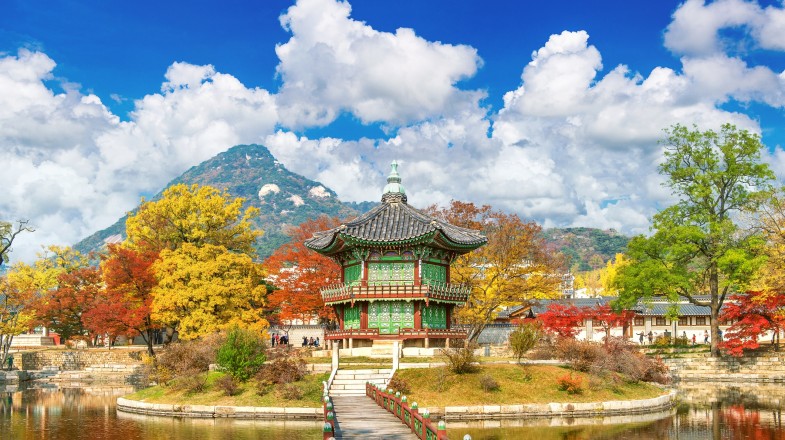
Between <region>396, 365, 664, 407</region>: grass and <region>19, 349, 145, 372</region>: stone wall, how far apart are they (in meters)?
36.7

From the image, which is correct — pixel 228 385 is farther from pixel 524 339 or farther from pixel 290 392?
pixel 524 339

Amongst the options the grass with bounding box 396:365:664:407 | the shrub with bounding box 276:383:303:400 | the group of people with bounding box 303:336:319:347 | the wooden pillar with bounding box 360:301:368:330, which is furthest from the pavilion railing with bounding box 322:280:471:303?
the group of people with bounding box 303:336:319:347

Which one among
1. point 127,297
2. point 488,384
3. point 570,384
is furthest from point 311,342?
point 570,384

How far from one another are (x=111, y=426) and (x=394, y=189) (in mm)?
27795

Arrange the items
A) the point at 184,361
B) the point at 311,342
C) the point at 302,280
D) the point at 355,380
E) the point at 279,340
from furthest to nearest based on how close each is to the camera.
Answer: the point at 311,342
the point at 279,340
the point at 302,280
the point at 184,361
the point at 355,380

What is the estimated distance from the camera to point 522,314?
85.9m

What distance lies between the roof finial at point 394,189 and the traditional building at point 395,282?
2.66 m

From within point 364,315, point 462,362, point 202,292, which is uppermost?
point 202,292

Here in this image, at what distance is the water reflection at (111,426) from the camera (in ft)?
95.0

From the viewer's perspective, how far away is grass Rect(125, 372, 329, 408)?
3528cm

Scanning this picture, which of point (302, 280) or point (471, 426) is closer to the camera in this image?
point (471, 426)

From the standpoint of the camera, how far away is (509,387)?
36.7 meters

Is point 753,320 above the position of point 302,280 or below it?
below

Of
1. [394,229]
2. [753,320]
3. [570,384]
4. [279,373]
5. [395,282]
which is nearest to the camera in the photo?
[570,384]
